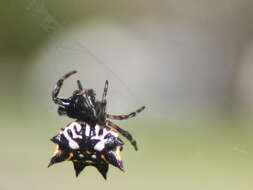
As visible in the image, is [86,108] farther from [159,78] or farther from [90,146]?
[159,78]

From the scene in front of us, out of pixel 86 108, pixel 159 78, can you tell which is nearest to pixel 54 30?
pixel 86 108

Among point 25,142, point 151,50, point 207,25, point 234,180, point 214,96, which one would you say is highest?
point 207,25

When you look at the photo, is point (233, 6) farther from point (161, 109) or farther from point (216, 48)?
point (161, 109)

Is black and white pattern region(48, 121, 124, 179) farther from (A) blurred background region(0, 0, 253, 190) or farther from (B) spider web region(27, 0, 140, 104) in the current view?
(A) blurred background region(0, 0, 253, 190)

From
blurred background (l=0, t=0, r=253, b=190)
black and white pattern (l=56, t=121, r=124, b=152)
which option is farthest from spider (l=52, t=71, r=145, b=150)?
blurred background (l=0, t=0, r=253, b=190)

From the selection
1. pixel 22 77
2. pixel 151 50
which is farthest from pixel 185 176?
pixel 22 77

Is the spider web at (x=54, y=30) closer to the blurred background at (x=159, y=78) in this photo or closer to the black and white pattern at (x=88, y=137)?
the black and white pattern at (x=88, y=137)

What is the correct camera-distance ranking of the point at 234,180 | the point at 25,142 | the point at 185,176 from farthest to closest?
the point at 25,142
the point at 185,176
the point at 234,180

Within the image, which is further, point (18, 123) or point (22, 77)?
point (22, 77)
